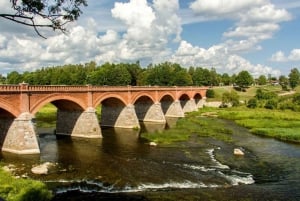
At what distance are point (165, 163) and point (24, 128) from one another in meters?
17.3

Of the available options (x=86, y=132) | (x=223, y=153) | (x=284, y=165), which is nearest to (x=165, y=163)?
(x=223, y=153)

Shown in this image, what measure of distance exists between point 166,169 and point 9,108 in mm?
19288

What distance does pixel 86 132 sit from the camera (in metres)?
51.7

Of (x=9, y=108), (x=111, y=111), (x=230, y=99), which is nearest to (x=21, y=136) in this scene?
(x=9, y=108)

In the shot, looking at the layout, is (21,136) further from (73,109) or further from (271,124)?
(271,124)

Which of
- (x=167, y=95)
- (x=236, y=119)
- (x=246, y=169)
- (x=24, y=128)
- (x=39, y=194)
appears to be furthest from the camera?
(x=167, y=95)

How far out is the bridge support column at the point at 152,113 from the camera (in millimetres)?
75169

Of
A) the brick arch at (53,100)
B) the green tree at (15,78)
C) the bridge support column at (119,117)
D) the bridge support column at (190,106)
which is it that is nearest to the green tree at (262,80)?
the bridge support column at (190,106)

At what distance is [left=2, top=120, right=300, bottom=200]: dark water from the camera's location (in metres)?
27.1

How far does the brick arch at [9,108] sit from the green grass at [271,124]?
40.4m

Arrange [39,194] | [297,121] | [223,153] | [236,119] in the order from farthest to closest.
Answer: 1. [236,119]
2. [297,121]
3. [223,153]
4. [39,194]

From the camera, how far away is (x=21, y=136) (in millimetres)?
39219

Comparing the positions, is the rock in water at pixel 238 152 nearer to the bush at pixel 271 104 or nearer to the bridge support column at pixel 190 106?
the bridge support column at pixel 190 106

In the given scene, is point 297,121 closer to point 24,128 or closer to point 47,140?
point 47,140
